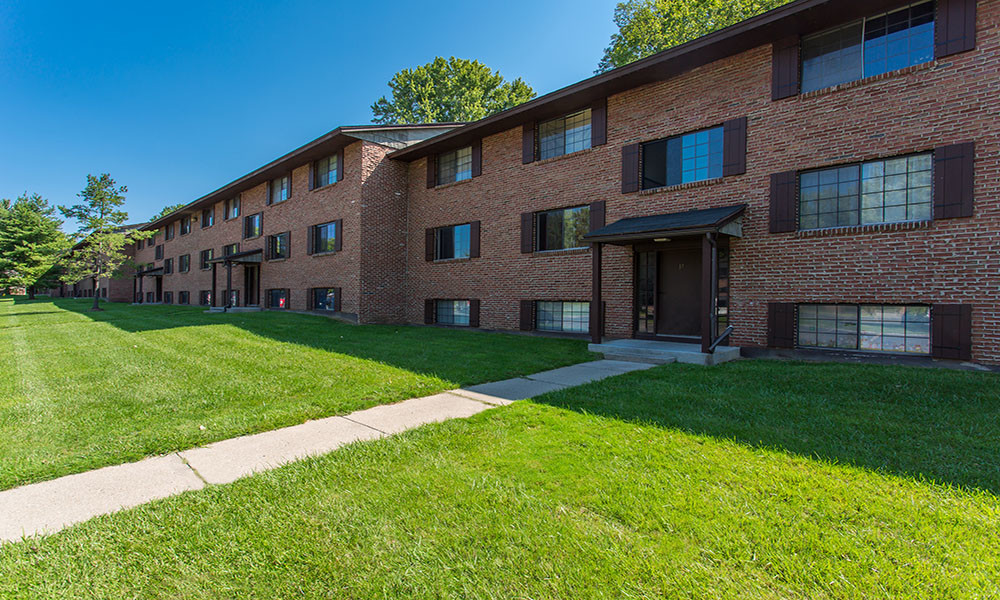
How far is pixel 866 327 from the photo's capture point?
326 inches

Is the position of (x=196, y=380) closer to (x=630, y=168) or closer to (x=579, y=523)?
(x=579, y=523)

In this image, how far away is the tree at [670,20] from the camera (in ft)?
75.6

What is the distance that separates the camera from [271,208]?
21.8 metres

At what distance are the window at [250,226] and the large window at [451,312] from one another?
12.7m

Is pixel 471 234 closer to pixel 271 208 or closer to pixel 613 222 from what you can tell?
pixel 613 222

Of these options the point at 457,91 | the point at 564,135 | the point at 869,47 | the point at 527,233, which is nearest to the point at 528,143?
the point at 564,135

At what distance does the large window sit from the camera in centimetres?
1555

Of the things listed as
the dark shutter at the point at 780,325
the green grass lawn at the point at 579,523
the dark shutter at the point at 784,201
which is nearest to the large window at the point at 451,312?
the dark shutter at the point at 780,325

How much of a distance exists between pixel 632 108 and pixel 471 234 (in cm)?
628

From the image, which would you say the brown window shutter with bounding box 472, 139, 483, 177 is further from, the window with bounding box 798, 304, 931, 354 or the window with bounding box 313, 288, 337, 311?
the window with bounding box 798, 304, 931, 354

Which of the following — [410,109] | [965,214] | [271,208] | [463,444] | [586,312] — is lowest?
[463,444]

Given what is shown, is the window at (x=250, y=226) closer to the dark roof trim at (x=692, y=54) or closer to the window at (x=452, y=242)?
the window at (x=452, y=242)

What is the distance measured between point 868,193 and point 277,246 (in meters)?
22.3

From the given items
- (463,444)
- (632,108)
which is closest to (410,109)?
(632,108)
